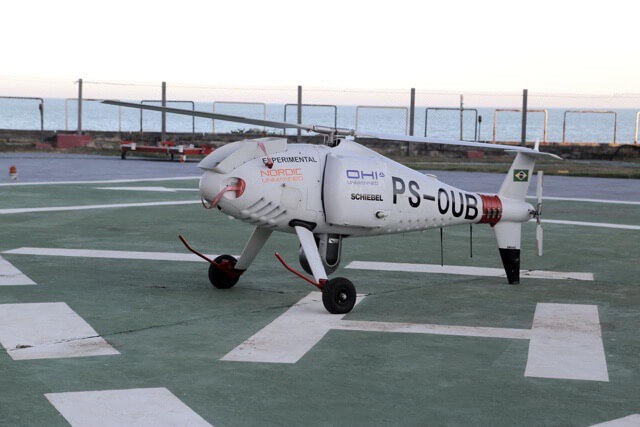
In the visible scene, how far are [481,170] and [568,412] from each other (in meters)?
25.9

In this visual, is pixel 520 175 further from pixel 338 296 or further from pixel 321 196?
pixel 338 296

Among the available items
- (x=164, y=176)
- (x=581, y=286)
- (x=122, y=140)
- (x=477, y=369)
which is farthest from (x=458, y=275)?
(x=122, y=140)

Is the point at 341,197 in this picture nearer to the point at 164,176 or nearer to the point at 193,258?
the point at 193,258

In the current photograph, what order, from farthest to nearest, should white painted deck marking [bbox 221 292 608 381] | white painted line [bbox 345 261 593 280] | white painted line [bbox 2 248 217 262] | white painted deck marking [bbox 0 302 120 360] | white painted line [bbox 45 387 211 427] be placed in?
white painted line [bbox 2 248 217 262], white painted line [bbox 345 261 593 280], white painted deck marking [bbox 0 302 120 360], white painted deck marking [bbox 221 292 608 381], white painted line [bbox 45 387 211 427]

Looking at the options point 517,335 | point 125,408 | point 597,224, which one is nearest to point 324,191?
point 517,335

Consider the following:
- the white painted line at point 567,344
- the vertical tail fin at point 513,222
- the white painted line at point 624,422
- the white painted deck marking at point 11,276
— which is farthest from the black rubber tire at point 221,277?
the white painted line at point 624,422

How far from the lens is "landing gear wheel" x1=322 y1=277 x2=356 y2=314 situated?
33.0 feet

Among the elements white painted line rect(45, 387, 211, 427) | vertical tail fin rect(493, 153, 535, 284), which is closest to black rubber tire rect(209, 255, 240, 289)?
vertical tail fin rect(493, 153, 535, 284)

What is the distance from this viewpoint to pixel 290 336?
916 centimetres

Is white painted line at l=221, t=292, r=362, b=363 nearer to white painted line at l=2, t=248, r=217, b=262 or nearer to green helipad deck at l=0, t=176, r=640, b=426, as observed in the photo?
green helipad deck at l=0, t=176, r=640, b=426

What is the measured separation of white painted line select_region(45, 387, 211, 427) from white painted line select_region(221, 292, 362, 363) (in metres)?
1.24

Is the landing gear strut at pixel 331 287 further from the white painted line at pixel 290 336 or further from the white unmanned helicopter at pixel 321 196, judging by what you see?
the white painted line at pixel 290 336

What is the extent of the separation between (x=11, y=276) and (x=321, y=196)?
13.2 feet

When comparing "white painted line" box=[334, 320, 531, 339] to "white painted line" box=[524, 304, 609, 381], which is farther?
"white painted line" box=[334, 320, 531, 339]
